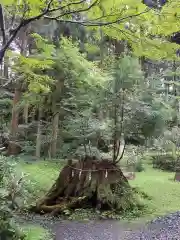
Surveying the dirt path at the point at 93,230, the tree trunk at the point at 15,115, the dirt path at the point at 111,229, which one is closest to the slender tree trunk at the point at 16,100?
the tree trunk at the point at 15,115

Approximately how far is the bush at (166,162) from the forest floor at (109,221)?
0.82m

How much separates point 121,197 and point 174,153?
22.6 ft

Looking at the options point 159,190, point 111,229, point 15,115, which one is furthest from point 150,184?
point 15,115

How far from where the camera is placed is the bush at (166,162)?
1345 centimetres

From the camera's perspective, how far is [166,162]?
1366 centimetres

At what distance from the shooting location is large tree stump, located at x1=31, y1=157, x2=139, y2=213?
24.1ft

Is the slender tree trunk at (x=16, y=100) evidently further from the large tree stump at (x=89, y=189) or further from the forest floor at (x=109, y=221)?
the large tree stump at (x=89, y=189)

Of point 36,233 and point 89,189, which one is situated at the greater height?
point 89,189

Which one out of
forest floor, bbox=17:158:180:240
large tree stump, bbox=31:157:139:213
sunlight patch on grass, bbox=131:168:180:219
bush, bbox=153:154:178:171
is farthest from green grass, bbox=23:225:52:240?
bush, bbox=153:154:178:171

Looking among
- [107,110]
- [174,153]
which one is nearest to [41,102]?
[107,110]

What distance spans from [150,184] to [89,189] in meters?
3.16

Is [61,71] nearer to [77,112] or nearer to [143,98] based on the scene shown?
[77,112]

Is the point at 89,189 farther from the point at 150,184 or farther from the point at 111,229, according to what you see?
the point at 150,184

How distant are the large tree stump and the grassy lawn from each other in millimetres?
686
